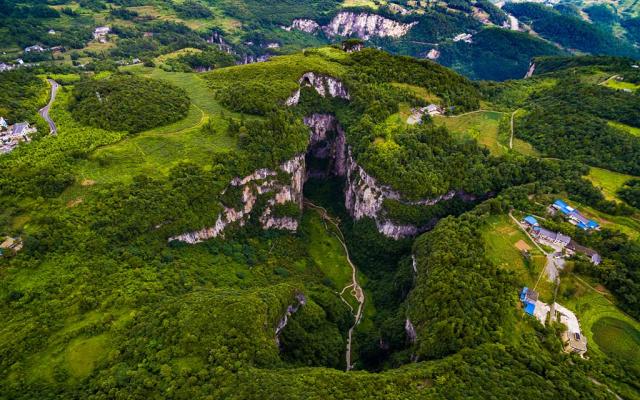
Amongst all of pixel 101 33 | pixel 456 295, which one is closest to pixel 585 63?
pixel 456 295

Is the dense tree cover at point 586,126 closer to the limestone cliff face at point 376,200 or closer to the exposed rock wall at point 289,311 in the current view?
the limestone cliff face at point 376,200

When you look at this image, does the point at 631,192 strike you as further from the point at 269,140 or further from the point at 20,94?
the point at 20,94

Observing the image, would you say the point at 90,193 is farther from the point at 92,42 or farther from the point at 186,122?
the point at 92,42

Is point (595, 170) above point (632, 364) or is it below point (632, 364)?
above

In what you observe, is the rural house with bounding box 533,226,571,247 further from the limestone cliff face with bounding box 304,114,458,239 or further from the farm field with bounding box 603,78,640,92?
the farm field with bounding box 603,78,640,92

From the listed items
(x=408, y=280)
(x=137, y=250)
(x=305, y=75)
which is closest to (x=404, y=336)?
(x=408, y=280)

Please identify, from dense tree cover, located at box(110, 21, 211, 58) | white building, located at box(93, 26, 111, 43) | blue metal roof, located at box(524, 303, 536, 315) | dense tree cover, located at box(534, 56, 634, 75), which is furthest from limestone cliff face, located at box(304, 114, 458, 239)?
white building, located at box(93, 26, 111, 43)

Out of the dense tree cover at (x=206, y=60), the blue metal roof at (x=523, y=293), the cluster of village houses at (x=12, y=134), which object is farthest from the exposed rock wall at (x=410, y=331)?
the dense tree cover at (x=206, y=60)
